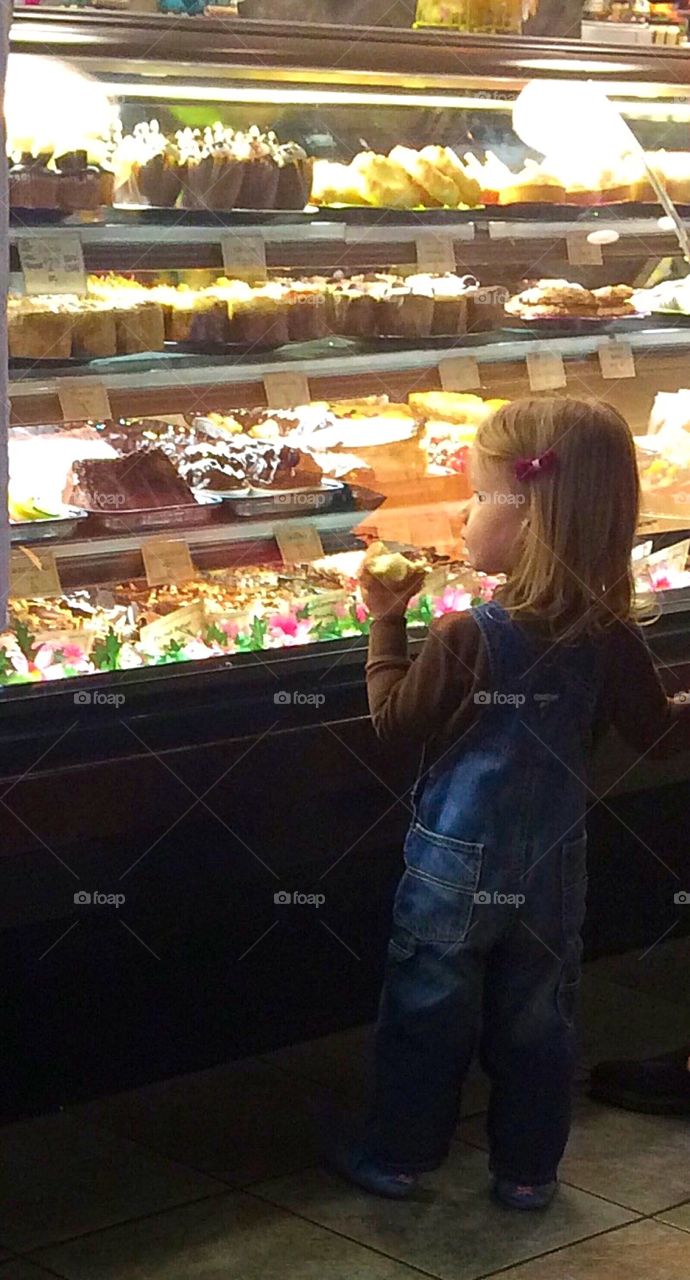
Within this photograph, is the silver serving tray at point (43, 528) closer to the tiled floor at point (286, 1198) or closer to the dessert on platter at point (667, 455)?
the tiled floor at point (286, 1198)

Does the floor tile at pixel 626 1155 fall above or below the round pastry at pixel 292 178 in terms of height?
below

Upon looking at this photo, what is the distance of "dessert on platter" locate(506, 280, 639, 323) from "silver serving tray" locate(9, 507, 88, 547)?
4.41 feet

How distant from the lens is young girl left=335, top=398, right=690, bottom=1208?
11.2 ft

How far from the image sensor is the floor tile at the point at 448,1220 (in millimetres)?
3357

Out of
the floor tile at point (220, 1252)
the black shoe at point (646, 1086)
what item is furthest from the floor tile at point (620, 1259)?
the black shoe at point (646, 1086)

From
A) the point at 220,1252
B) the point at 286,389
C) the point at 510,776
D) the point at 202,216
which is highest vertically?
the point at 202,216

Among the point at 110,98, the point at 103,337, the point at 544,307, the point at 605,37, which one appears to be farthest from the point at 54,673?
the point at 605,37

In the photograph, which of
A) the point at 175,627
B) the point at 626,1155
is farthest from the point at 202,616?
the point at 626,1155

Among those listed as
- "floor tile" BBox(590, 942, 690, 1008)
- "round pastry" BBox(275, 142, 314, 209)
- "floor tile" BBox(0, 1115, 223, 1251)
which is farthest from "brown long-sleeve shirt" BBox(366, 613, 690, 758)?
"floor tile" BBox(590, 942, 690, 1008)

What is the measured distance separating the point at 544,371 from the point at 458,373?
0.94ft

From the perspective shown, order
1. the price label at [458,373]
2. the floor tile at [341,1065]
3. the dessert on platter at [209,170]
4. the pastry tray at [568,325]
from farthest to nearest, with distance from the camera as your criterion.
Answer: the pastry tray at [568,325] → the price label at [458,373] → the floor tile at [341,1065] → the dessert on platter at [209,170]

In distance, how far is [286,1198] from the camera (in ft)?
11.7

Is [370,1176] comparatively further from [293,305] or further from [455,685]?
[293,305]

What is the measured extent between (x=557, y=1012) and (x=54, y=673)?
118 centimetres
